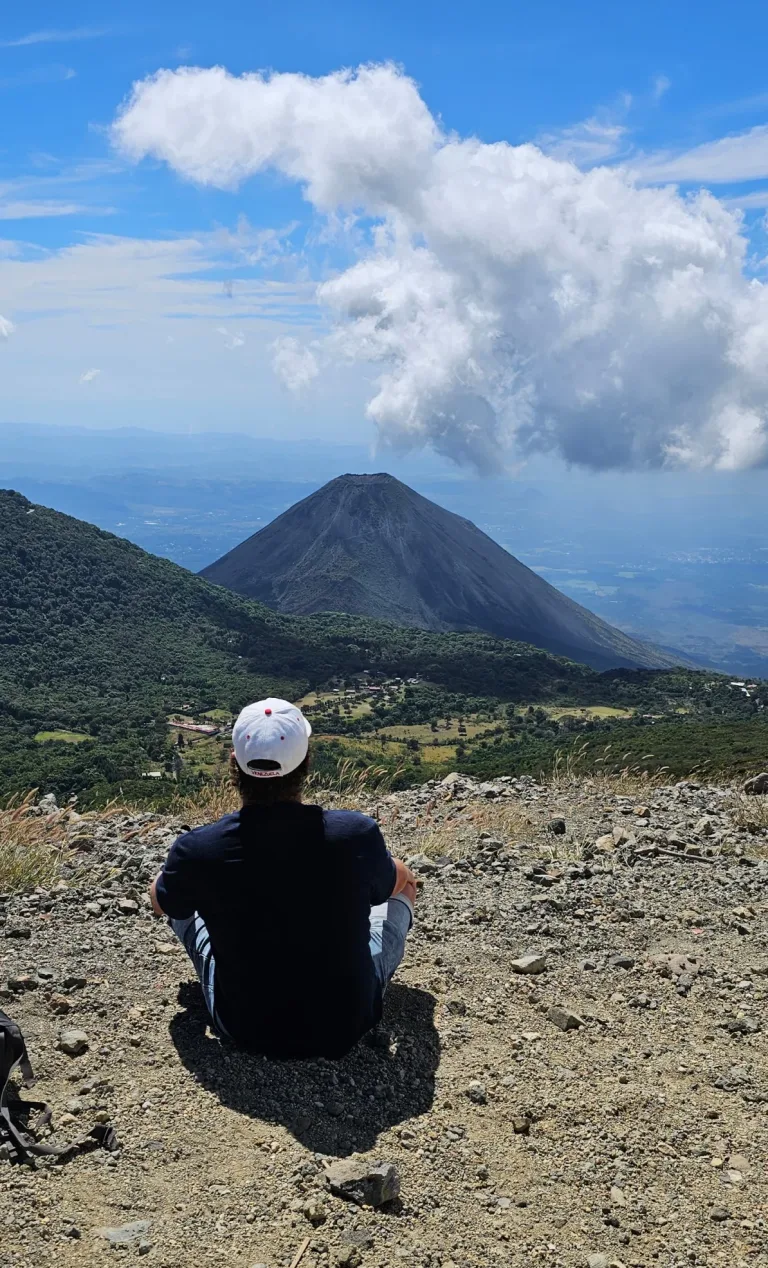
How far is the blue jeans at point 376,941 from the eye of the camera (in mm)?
4168

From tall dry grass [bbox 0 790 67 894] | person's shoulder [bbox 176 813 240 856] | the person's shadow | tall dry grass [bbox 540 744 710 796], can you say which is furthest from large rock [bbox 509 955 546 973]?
tall dry grass [bbox 540 744 710 796]

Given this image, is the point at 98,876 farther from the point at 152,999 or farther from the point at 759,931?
the point at 759,931

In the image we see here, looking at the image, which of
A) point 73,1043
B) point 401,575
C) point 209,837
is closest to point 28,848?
point 73,1043

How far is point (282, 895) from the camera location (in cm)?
371

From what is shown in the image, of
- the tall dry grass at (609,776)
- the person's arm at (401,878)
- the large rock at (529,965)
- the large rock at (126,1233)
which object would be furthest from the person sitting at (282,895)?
the tall dry grass at (609,776)

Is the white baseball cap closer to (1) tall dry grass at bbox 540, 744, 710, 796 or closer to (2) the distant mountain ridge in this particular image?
(1) tall dry grass at bbox 540, 744, 710, 796

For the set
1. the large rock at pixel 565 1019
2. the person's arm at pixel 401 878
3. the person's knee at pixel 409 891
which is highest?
the person's arm at pixel 401 878

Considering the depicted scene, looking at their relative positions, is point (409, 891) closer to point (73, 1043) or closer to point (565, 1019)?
point (565, 1019)

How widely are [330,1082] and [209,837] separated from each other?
1.14 metres

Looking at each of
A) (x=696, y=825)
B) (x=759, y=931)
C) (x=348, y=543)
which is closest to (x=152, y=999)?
(x=759, y=931)

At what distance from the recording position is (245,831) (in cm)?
372

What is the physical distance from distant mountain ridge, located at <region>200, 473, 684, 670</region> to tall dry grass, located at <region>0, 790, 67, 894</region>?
417ft

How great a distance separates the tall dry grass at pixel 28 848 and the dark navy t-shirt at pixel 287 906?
2.88 m

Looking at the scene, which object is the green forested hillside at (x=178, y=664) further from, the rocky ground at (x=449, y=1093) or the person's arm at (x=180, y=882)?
the person's arm at (x=180, y=882)
